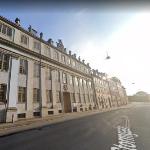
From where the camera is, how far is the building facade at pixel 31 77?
62.2 ft

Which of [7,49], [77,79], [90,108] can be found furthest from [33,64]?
[90,108]

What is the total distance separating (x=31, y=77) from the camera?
75.5ft

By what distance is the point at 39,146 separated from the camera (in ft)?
23.4

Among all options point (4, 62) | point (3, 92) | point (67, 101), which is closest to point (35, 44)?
point (4, 62)

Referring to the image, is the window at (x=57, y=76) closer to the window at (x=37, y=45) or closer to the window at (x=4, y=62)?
the window at (x=37, y=45)

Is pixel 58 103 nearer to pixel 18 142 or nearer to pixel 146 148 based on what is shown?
pixel 18 142

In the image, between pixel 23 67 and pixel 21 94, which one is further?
pixel 23 67

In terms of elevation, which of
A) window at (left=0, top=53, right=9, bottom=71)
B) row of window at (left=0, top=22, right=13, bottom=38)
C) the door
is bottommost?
the door

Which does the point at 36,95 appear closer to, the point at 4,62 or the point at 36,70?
the point at 36,70

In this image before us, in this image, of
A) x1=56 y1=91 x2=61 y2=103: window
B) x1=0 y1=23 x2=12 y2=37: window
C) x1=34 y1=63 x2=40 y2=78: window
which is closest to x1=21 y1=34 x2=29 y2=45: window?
x1=0 y1=23 x2=12 y2=37: window

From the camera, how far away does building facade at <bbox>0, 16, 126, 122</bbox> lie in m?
19.0

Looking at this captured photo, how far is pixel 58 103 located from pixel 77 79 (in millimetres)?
12230

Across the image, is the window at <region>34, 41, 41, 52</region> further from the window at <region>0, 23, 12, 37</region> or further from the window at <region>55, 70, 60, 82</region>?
the window at <region>55, 70, 60, 82</region>

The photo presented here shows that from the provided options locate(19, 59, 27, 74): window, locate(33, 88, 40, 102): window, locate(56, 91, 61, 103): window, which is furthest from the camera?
locate(56, 91, 61, 103): window
